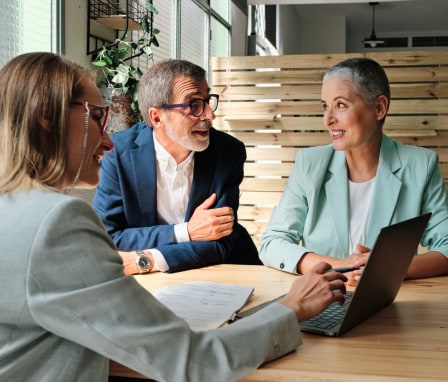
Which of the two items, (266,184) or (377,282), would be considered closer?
(377,282)

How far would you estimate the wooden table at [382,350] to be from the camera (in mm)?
1101

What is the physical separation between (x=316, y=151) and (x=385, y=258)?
1.07 meters

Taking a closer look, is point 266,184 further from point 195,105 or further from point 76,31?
point 195,105

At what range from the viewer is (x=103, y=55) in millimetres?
3275

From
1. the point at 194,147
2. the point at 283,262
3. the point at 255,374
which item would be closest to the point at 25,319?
the point at 255,374

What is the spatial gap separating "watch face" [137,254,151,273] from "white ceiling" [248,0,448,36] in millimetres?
8948

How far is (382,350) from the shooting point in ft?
4.00

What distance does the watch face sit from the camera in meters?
1.97

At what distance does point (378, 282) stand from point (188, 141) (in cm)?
124

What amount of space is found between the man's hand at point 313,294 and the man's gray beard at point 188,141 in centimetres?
117

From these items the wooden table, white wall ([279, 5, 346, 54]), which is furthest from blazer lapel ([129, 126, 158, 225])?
white wall ([279, 5, 346, 54])

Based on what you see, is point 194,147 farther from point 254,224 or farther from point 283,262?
point 254,224

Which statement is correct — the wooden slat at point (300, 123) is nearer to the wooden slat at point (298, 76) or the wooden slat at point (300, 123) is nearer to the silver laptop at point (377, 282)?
the wooden slat at point (298, 76)

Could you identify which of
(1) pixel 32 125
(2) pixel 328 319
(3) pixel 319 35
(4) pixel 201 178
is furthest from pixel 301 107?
(3) pixel 319 35
